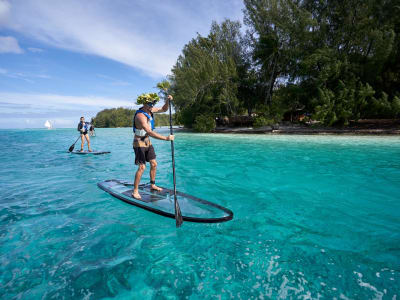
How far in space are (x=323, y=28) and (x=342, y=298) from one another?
37.2 meters

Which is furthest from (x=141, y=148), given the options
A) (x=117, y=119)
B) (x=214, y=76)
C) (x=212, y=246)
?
(x=117, y=119)

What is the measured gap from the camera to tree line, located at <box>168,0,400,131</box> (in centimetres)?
2716

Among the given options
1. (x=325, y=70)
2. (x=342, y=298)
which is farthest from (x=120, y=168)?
(x=325, y=70)

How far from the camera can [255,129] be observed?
33.3 metres

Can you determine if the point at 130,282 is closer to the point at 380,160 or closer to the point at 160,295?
the point at 160,295

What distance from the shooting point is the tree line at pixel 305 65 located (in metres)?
27.2

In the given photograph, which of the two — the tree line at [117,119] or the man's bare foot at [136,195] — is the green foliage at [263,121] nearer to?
the man's bare foot at [136,195]

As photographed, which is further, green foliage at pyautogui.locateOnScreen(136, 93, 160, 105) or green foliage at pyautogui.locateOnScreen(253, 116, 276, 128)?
green foliage at pyautogui.locateOnScreen(253, 116, 276, 128)

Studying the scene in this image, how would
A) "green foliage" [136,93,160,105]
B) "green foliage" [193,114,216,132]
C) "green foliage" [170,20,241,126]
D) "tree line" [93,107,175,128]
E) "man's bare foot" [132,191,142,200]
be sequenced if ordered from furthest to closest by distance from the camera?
"tree line" [93,107,175,128], "green foliage" [193,114,216,132], "green foliage" [170,20,241,126], "man's bare foot" [132,191,142,200], "green foliage" [136,93,160,105]

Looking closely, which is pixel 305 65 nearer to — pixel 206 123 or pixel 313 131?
pixel 313 131

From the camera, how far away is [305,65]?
28.4m

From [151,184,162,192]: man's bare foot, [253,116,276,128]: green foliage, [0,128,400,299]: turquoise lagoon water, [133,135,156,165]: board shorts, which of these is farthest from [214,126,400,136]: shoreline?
[133,135,156,165]: board shorts

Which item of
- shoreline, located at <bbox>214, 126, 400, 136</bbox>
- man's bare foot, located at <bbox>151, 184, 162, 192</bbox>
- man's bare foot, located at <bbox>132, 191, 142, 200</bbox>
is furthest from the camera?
shoreline, located at <bbox>214, 126, 400, 136</bbox>

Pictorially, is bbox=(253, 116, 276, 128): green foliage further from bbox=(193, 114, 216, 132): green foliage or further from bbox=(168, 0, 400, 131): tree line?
bbox=(193, 114, 216, 132): green foliage
